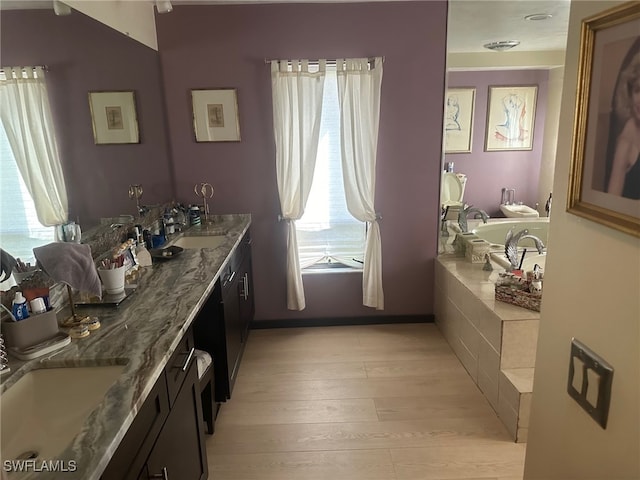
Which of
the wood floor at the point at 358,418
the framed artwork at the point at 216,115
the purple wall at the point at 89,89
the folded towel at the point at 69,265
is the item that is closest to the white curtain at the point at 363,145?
the wood floor at the point at 358,418

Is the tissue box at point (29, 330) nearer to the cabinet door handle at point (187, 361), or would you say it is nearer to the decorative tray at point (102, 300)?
the decorative tray at point (102, 300)

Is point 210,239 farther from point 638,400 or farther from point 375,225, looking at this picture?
point 638,400

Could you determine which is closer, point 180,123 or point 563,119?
point 563,119

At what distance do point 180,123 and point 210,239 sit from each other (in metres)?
0.95

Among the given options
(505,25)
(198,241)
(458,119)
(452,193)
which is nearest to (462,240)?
(452,193)

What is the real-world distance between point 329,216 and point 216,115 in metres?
1.15

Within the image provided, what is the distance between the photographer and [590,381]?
99 cm

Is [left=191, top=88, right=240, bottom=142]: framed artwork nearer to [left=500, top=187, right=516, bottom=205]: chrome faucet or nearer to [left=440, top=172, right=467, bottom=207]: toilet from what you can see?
[left=440, top=172, right=467, bottom=207]: toilet

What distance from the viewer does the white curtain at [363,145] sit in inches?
124

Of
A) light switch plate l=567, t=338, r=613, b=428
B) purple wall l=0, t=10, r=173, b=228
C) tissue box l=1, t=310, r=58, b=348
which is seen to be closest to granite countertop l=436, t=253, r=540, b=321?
light switch plate l=567, t=338, r=613, b=428

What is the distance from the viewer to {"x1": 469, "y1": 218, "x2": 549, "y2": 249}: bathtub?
3574 millimetres

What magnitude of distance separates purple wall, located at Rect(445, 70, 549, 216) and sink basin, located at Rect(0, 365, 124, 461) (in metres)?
2.87

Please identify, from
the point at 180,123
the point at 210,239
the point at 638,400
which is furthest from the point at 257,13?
the point at 638,400

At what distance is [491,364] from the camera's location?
8.36 ft
